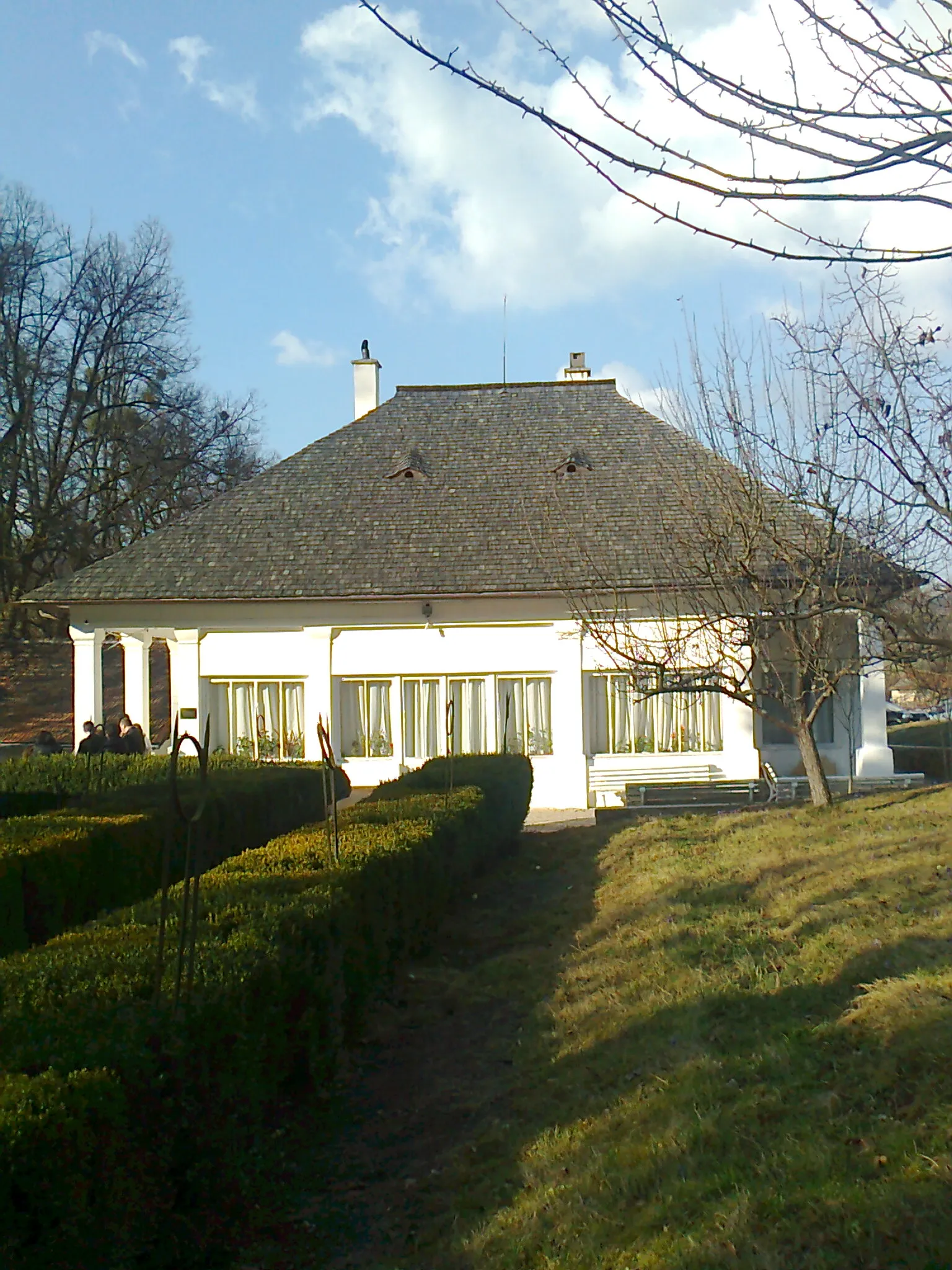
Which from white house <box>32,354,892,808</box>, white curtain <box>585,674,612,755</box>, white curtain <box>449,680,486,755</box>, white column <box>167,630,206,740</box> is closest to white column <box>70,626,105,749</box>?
white house <box>32,354,892,808</box>

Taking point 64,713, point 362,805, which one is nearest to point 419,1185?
point 362,805

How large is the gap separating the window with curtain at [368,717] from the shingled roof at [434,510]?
164 centimetres

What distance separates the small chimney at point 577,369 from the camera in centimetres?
2581

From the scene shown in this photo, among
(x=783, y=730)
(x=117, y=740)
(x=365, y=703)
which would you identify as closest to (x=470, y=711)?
(x=365, y=703)

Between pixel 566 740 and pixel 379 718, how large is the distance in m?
3.23

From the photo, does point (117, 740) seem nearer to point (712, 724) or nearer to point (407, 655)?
point (407, 655)

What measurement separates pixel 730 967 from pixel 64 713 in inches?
1252

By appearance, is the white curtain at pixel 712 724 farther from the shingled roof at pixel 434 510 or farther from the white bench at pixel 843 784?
the shingled roof at pixel 434 510

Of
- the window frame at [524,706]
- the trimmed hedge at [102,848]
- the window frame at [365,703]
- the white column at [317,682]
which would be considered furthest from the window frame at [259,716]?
the trimmed hedge at [102,848]

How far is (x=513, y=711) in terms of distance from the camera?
19.4 metres

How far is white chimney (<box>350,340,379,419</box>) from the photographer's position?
83.7 ft

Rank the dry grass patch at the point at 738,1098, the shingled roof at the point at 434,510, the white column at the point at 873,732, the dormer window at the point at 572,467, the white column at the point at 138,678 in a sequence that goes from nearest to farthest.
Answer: the dry grass patch at the point at 738,1098
the white column at the point at 873,732
the shingled roof at the point at 434,510
the white column at the point at 138,678
the dormer window at the point at 572,467

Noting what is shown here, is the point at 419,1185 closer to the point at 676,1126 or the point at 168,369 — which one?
the point at 676,1126

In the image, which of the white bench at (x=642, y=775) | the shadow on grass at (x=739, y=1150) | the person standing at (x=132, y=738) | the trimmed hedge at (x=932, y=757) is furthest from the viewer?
the trimmed hedge at (x=932, y=757)
